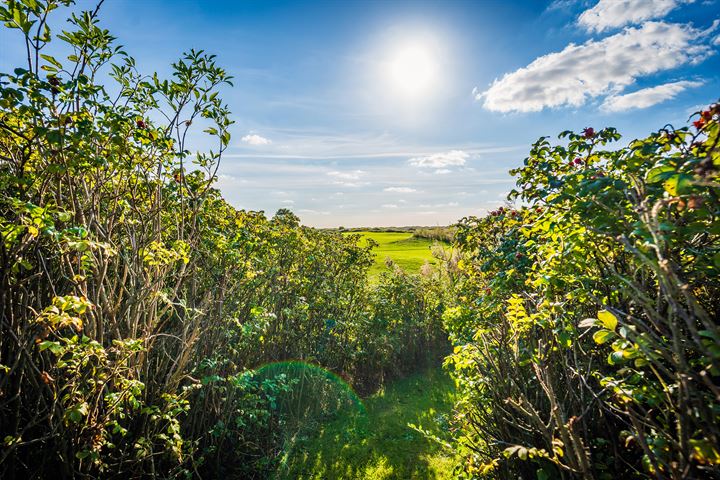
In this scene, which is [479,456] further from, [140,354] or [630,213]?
[140,354]

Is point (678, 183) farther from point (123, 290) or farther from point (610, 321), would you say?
point (123, 290)

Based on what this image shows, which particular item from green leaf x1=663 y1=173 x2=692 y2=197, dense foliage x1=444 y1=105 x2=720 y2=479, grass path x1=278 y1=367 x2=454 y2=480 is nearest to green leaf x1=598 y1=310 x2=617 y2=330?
dense foliage x1=444 y1=105 x2=720 y2=479

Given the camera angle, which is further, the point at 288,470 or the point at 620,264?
the point at 288,470

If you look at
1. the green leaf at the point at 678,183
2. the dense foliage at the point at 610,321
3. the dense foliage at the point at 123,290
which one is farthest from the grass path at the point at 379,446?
the green leaf at the point at 678,183

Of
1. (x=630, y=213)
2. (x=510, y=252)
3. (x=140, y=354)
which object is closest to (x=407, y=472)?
(x=510, y=252)

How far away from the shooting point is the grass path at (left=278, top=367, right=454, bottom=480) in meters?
5.28

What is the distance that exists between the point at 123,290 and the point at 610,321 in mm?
4418

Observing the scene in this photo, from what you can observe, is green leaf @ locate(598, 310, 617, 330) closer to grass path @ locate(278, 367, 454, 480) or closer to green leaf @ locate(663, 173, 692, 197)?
green leaf @ locate(663, 173, 692, 197)

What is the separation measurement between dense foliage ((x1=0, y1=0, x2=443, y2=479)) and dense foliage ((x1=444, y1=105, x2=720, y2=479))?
2.92 metres

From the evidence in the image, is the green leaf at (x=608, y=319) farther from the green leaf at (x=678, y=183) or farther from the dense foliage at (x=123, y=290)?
the dense foliage at (x=123, y=290)

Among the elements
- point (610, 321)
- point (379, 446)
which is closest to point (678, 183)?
point (610, 321)

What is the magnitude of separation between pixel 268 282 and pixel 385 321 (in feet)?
13.9

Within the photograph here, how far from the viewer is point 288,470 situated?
5250 mm

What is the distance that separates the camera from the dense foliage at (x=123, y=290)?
2.50m
